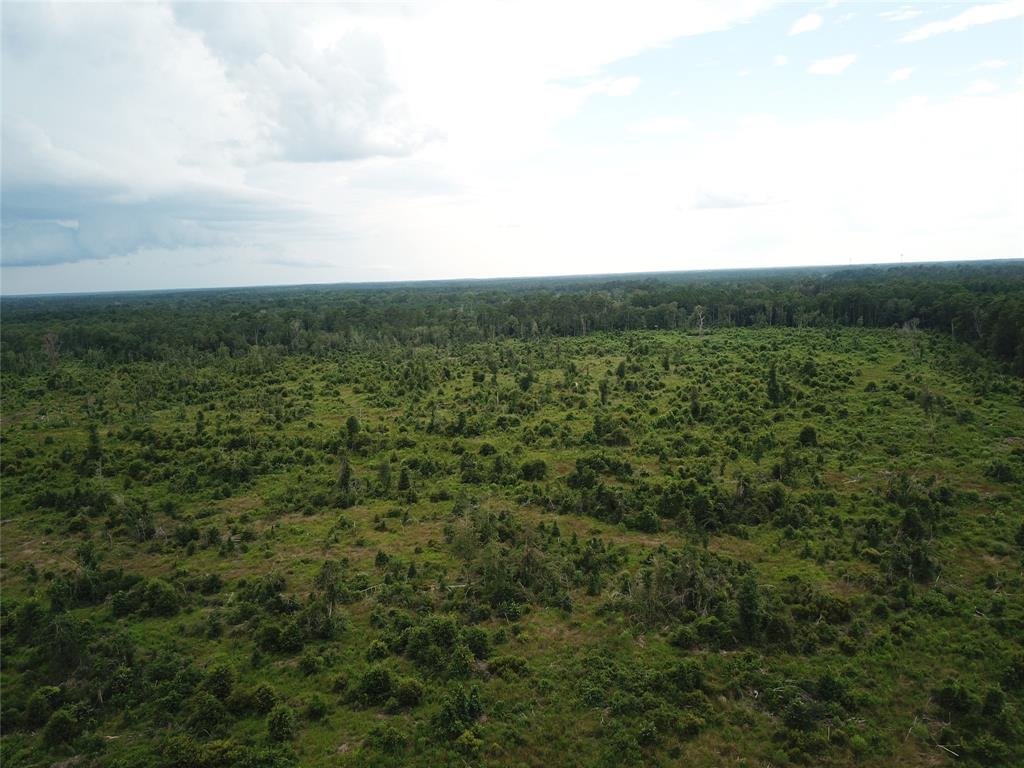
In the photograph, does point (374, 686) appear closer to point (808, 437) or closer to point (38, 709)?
point (38, 709)

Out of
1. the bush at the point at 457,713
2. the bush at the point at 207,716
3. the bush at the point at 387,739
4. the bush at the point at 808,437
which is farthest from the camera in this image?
the bush at the point at 808,437

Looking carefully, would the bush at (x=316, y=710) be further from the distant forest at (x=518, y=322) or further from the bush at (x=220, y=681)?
the distant forest at (x=518, y=322)

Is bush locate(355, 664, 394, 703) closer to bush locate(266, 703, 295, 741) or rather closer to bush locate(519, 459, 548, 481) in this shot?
bush locate(266, 703, 295, 741)

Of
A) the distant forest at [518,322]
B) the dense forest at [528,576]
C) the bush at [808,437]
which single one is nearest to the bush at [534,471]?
the dense forest at [528,576]

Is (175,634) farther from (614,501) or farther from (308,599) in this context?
(614,501)

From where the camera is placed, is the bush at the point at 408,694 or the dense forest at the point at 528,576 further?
the bush at the point at 408,694

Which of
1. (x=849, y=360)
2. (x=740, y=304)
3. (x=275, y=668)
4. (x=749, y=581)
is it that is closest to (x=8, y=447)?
(x=275, y=668)

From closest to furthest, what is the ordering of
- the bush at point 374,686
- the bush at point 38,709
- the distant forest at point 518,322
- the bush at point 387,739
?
the bush at point 387,739, the bush at point 38,709, the bush at point 374,686, the distant forest at point 518,322
